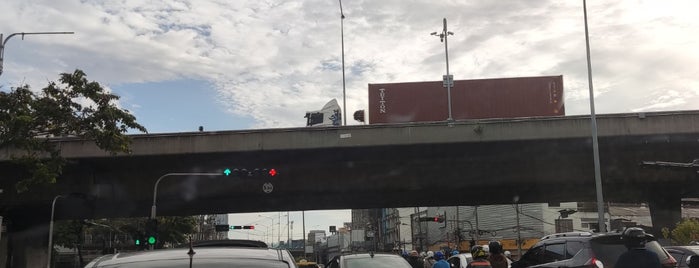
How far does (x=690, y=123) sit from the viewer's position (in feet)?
92.0

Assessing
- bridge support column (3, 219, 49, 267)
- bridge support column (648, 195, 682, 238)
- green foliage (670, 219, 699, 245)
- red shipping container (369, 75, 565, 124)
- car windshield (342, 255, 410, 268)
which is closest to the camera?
car windshield (342, 255, 410, 268)

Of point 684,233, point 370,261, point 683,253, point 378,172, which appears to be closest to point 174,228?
point 378,172

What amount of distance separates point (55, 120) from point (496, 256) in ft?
55.5

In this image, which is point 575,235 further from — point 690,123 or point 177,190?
point 177,190

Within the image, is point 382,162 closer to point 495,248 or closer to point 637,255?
point 495,248

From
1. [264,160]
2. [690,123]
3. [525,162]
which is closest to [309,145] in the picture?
[264,160]

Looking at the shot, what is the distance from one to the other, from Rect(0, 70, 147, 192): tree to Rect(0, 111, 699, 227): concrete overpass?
7367 millimetres

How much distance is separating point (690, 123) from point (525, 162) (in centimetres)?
754

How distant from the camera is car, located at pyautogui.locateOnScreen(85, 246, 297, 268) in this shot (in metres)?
3.44

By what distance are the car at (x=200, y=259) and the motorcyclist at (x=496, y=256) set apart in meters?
6.57

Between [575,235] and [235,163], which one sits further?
[235,163]

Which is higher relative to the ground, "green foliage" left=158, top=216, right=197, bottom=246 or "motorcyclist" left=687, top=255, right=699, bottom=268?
"motorcyclist" left=687, top=255, right=699, bottom=268

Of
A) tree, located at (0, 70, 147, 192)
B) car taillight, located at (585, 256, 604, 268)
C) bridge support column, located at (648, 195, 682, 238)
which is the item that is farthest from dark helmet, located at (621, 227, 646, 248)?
bridge support column, located at (648, 195, 682, 238)

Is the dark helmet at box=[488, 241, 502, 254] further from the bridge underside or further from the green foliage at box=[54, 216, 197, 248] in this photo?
the green foliage at box=[54, 216, 197, 248]
